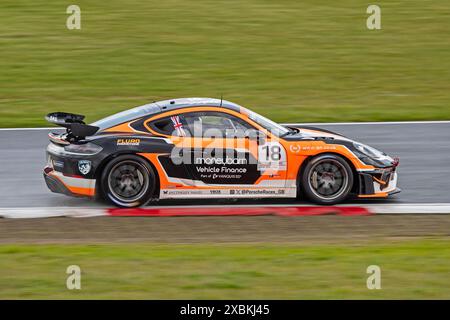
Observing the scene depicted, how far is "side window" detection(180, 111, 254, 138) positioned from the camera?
11461 millimetres

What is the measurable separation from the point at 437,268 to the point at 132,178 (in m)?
4.39

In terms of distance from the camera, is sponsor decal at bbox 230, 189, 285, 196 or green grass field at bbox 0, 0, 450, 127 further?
green grass field at bbox 0, 0, 450, 127

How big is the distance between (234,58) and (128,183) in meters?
10.4

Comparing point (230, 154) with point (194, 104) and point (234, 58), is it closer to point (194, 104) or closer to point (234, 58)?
point (194, 104)

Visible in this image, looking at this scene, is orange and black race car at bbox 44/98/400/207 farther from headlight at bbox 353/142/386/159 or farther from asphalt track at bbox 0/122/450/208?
asphalt track at bbox 0/122/450/208

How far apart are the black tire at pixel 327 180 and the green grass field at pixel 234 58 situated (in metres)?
5.46

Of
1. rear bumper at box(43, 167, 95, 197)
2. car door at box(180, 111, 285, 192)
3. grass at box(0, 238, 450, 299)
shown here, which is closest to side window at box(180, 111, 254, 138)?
car door at box(180, 111, 285, 192)

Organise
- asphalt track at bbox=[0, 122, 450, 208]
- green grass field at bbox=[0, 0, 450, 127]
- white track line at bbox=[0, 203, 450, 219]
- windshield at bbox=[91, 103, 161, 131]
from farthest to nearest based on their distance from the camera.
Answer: green grass field at bbox=[0, 0, 450, 127], asphalt track at bbox=[0, 122, 450, 208], windshield at bbox=[91, 103, 161, 131], white track line at bbox=[0, 203, 450, 219]

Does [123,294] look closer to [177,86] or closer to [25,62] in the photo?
[177,86]

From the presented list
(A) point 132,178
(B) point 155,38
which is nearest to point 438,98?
(B) point 155,38

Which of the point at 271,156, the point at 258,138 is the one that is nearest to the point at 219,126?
the point at 258,138

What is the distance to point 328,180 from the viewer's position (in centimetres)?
1155

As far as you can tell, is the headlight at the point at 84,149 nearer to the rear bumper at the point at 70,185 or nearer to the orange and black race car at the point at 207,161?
the orange and black race car at the point at 207,161

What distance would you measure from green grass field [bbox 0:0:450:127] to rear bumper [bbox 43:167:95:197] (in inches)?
209
